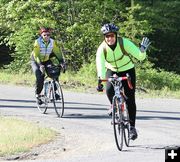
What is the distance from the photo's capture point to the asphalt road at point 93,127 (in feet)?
29.7

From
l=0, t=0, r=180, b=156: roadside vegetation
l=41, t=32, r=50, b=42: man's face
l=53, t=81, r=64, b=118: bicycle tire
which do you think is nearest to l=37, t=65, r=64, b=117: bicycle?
l=53, t=81, r=64, b=118: bicycle tire

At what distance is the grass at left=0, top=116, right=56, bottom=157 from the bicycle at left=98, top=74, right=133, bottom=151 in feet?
4.73

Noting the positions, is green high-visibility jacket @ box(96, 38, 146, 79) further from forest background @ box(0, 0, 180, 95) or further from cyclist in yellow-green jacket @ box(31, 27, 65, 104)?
forest background @ box(0, 0, 180, 95)

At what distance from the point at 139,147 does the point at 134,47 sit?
160 cm

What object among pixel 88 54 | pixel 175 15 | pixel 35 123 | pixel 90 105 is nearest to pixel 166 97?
pixel 90 105

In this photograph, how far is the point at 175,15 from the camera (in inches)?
1030

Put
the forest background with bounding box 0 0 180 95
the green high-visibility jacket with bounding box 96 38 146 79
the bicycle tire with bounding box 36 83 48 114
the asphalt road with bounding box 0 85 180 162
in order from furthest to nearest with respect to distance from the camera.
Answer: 1. the forest background with bounding box 0 0 180 95
2. the bicycle tire with bounding box 36 83 48 114
3. the green high-visibility jacket with bounding box 96 38 146 79
4. the asphalt road with bounding box 0 85 180 162

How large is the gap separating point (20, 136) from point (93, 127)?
65.7 inches

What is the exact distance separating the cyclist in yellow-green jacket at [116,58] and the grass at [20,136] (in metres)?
1.53

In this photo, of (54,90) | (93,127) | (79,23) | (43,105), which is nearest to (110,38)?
(93,127)

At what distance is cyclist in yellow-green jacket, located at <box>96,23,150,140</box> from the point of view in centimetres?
944

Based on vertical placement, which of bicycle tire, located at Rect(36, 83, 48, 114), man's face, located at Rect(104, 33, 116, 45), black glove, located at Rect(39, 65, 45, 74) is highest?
man's face, located at Rect(104, 33, 116, 45)

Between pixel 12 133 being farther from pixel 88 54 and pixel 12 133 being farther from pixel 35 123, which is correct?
pixel 88 54

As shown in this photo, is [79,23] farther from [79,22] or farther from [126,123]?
[126,123]
